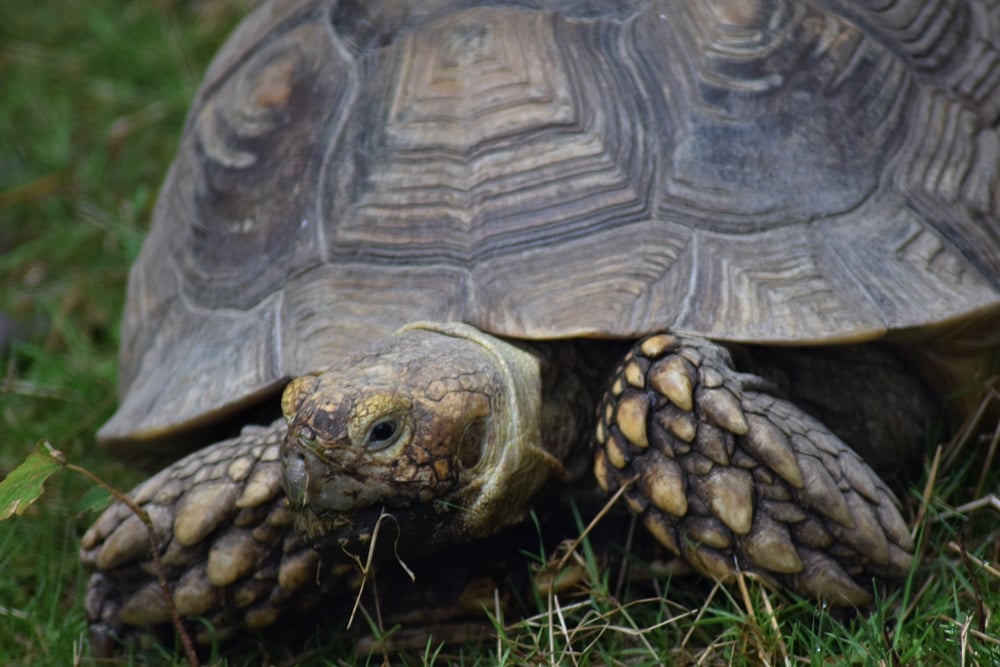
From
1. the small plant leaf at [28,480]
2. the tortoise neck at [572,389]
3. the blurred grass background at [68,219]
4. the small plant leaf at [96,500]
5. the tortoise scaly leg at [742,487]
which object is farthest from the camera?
the blurred grass background at [68,219]

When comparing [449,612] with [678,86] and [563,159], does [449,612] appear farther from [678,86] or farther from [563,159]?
[678,86]

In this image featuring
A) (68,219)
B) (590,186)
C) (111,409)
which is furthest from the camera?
(68,219)

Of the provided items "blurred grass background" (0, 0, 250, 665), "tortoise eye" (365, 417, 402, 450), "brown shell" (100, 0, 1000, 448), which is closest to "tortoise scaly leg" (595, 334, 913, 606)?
"brown shell" (100, 0, 1000, 448)

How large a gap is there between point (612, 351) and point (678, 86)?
661 millimetres

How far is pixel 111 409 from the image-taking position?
4035 mm

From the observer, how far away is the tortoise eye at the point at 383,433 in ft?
8.06

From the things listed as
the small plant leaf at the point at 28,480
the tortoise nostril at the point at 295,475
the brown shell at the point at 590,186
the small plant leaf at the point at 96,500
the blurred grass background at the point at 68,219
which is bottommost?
the blurred grass background at the point at 68,219

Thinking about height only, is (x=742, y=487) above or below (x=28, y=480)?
below

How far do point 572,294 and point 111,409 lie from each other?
194 centimetres

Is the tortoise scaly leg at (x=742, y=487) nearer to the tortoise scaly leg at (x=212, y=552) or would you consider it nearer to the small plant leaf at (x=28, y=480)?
the tortoise scaly leg at (x=212, y=552)

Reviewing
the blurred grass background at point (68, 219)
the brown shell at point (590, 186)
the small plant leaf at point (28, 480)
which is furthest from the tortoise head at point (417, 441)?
the blurred grass background at point (68, 219)

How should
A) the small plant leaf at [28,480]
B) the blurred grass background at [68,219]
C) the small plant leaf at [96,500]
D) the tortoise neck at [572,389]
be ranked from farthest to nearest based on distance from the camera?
the blurred grass background at [68,219], the tortoise neck at [572,389], the small plant leaf at [96,500], the small plant leaf at [28,480]

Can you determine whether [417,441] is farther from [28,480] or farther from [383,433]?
[28,480]

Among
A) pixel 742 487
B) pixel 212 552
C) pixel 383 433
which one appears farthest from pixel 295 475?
pixel 742 487
